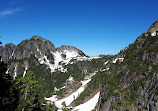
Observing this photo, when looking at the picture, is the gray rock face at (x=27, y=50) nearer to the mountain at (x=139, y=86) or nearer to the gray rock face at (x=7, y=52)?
the gray rock face at (x=7, y=52)

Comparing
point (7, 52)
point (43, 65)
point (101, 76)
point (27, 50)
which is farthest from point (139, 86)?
point (7, 52)

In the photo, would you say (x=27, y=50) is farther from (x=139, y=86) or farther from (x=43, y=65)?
(x=139, y=86)

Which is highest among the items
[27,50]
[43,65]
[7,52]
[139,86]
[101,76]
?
[7,52]

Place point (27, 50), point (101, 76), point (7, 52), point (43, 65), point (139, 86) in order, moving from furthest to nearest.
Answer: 1. point (7, 52)
2. point (27, 50)
3. point (43, 65)
4. point (101, 76)
5. point (139, 86)

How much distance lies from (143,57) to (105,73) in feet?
96.0

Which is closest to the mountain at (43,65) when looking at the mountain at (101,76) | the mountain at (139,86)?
the mountain at (101,76)

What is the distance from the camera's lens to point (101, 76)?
74000mm

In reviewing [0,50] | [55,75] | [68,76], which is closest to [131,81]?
[68,76]

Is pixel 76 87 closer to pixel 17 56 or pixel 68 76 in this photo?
pixel 68 76

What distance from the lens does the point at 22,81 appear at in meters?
20.2

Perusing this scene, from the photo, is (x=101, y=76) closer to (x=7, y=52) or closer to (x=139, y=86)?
(x=139, y=86)

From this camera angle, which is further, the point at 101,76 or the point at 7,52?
the point at 7,52

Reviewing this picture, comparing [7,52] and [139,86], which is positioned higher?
[7,52]

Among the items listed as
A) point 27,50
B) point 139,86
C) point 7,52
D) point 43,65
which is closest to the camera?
point 139,86
